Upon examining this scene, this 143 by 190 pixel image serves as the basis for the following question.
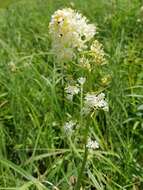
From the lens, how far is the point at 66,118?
2402 millimetres

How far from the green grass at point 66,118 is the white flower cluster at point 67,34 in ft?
0.38

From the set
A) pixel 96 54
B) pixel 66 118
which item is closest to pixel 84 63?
pixel 96 54

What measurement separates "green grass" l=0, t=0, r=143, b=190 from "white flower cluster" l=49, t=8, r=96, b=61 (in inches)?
4.5

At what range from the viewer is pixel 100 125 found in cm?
239

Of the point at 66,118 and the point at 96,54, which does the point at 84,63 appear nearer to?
the point at 96,54

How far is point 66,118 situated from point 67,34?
1143mm

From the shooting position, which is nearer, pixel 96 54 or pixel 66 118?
pixel 96 54

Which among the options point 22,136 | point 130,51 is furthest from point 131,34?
point 22,136

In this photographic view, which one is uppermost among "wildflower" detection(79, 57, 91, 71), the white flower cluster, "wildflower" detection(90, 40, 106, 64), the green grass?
the white flower cluster

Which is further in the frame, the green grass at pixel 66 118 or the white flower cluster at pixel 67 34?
the green grass at pixel 66 118

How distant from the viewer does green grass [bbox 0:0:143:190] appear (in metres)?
1.97

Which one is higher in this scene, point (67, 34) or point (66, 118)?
point (67, 34)

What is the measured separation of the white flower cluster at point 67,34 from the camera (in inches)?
50.7

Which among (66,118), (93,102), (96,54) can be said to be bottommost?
(66,118)
